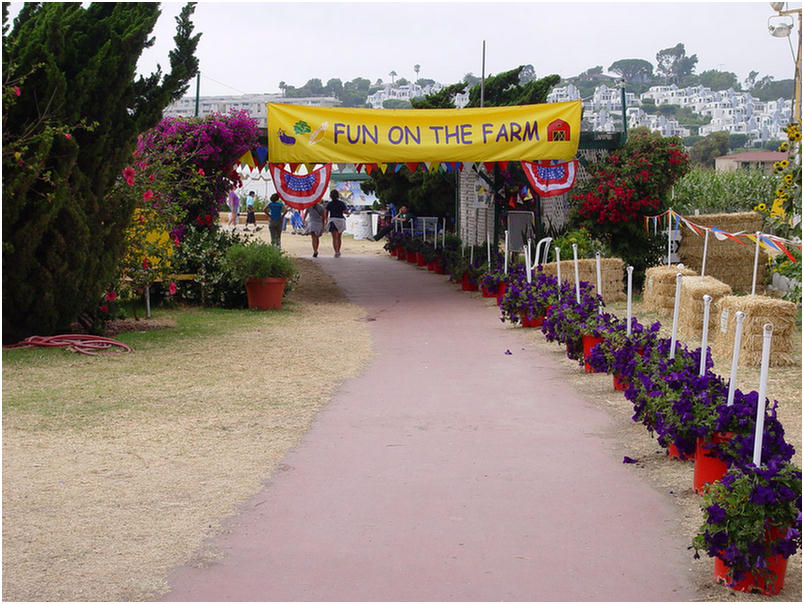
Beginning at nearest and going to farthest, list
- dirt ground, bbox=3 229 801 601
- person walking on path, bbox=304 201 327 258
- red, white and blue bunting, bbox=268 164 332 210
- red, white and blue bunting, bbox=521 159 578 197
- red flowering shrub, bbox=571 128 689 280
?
dirt ground, bbox=3 229 801 601 < red flowering shrub, bbox=571 128 689 280 < red, white and blue bunting, bbox=521 159 578 197 < red, white and blue bunting, bbox=268 164 332 210 < person walking on path, bbox=304 201 327 258

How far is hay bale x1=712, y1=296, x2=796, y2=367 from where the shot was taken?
33.4 ft

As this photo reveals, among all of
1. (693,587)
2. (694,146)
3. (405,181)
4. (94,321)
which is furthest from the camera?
(694,146)

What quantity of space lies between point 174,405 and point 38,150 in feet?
11.3

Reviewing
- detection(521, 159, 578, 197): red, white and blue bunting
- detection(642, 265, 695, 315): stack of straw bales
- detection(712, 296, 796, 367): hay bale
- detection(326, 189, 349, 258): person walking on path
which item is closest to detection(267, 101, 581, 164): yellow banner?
detection(521, 159, 578, 197): red, white and blue bunting

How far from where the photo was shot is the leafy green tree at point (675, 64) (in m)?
127

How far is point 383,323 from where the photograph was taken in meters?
14.1

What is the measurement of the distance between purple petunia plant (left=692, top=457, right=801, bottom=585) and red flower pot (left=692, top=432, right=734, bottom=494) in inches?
39.0

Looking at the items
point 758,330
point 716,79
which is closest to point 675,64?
point 716,79

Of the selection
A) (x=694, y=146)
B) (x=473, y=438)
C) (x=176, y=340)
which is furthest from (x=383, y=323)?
(x=694, y=146)

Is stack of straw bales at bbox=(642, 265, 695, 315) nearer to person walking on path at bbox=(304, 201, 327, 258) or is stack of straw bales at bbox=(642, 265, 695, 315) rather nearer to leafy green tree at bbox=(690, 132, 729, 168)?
person walking on path at bbox=(304, 201, 327, 258)

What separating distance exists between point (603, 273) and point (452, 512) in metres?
10.8

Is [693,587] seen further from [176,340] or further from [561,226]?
[561,226]

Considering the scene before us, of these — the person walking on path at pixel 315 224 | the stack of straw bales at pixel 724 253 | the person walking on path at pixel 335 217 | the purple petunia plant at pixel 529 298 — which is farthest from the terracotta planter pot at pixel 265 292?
the person walking on path at pixel 315 224

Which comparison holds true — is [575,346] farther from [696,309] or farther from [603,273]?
[603,273]
